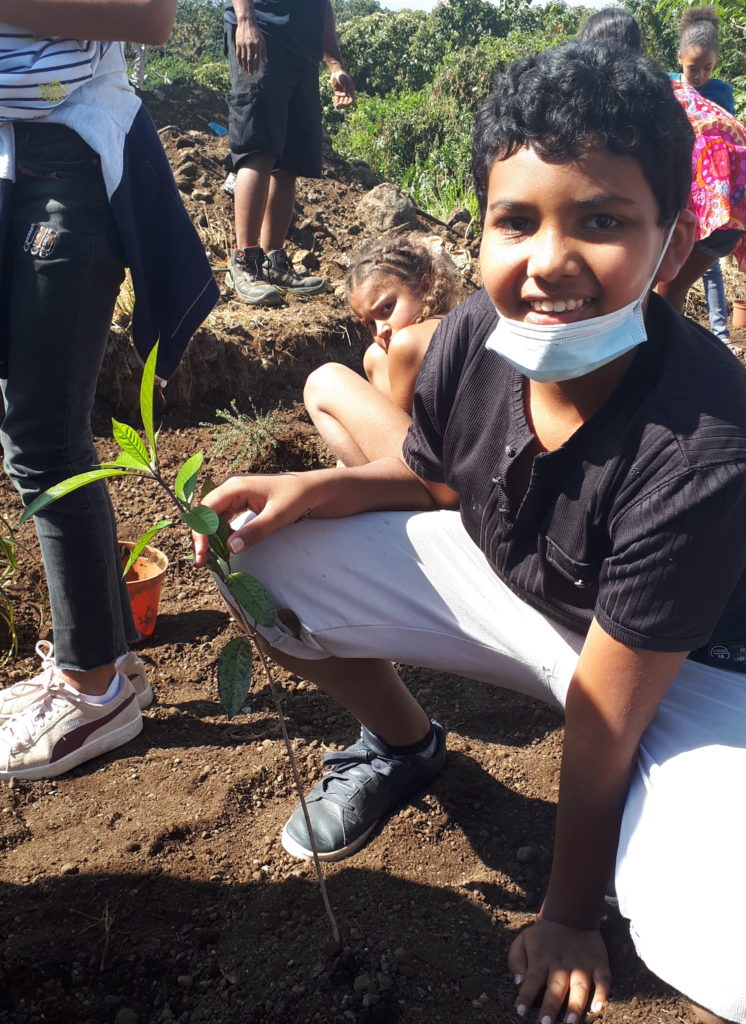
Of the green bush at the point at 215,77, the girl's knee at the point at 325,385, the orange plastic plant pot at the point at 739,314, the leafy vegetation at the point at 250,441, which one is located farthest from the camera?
the green bush at the point at 215,77

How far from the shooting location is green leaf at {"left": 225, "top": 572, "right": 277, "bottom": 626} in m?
1.37

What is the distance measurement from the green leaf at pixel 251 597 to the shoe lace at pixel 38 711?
0.82 m

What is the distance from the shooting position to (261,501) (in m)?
1.65

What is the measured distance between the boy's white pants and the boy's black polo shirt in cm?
9

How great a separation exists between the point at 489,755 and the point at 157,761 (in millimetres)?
752

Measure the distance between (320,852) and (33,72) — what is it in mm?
1547

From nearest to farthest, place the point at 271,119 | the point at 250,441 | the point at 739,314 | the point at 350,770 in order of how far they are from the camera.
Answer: the point at 350,770 < the point at 250,441 < the point at 271,119 < the point at 739,314

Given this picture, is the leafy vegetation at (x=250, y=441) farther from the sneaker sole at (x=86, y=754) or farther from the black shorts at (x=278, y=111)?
the black shorts at (x=278, y=111)

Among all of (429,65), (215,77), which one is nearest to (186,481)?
(215,77)

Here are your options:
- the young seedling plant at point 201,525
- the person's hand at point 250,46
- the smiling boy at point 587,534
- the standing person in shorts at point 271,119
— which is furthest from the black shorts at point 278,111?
the young seedling plant at point 201,525

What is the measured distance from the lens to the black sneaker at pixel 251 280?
450cm

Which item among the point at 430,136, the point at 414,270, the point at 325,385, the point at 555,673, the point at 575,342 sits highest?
the point at 575,342

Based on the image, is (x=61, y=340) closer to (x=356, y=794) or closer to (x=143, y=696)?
(x=143, y=696)

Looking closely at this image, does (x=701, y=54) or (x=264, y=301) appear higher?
(x=701, y=54)
